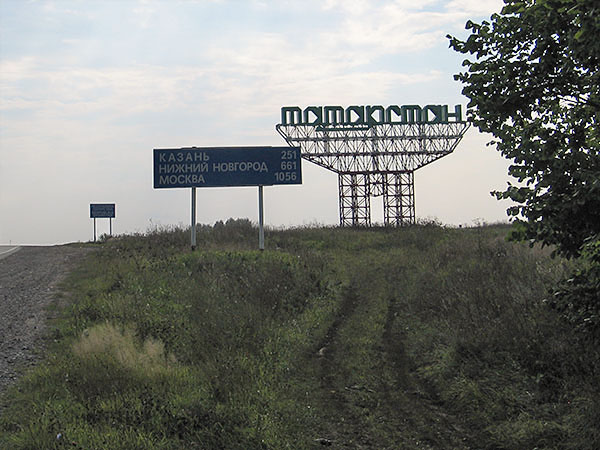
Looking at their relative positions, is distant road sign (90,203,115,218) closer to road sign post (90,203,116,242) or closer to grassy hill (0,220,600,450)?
road sign post (90,203,116,242)

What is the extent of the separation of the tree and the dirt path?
7.33 meters

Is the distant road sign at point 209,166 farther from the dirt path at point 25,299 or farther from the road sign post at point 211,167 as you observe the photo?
the dirt path at point 25,299

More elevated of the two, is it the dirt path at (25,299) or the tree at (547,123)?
the tree at (547,123)

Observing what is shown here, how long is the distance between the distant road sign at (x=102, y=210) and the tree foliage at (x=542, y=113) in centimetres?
3785

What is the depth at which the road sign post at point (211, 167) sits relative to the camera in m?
23.9

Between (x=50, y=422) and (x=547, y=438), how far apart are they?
5.53 metres

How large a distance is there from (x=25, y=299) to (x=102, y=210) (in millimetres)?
28444

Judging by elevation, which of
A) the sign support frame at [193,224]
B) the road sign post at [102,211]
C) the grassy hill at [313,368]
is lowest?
the grassy hill at [313,368]

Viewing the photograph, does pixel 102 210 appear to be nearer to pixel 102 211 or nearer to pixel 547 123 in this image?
pixel 102 211

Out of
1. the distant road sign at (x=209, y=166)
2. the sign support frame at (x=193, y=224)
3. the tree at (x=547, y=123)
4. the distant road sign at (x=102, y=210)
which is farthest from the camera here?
the distant road sign at (x=102, y=210)

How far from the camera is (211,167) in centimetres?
2391

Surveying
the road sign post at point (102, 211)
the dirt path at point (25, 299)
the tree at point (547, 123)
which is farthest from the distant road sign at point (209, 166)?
the road sign post at point (102, 211)

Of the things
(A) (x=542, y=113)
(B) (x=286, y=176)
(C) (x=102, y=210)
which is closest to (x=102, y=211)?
(C) (x=102, y=210)

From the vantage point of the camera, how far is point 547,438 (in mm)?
6570
